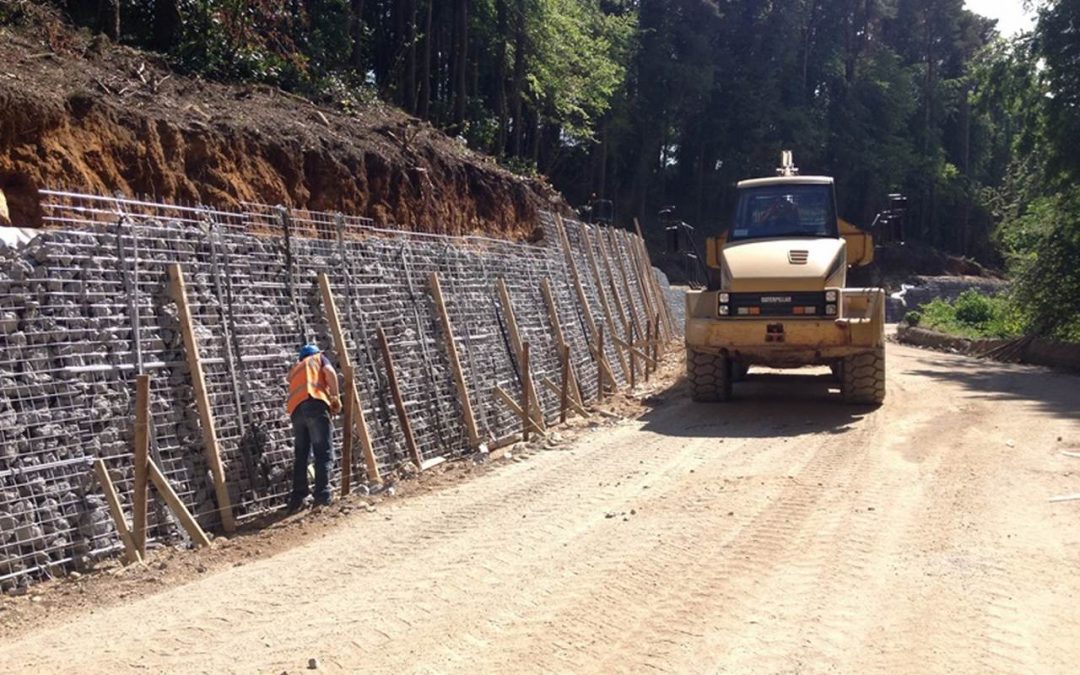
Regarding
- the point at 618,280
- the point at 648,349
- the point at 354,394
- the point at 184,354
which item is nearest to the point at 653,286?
the point at 618,280

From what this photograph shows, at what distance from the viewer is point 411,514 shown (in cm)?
819

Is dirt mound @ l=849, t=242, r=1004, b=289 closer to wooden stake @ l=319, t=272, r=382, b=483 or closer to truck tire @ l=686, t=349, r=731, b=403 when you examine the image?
truck tire @ l=686, t=349, r=731, b=403

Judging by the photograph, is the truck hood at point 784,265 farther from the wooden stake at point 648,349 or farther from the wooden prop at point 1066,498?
the wooden stake at point 648,349

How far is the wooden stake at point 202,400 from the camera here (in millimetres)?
7449

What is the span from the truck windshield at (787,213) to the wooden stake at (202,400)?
8967mm

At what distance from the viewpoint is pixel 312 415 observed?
8.23 meters

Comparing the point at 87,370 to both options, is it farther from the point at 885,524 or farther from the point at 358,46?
the point at 358,46

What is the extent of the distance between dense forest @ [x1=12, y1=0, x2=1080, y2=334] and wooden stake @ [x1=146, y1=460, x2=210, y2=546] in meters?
9.65

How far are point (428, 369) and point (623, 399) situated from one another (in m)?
5.72

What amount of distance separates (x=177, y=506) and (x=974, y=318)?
1150 inches

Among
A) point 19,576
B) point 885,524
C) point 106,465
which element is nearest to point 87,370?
point 106,465

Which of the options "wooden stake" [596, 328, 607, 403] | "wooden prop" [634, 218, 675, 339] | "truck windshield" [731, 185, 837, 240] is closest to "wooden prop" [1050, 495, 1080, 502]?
"truck windshield" [731, 185, 837, 240]

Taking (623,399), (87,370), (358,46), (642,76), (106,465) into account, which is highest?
(642,76)

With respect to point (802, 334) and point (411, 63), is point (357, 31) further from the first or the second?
point (802, 334)
